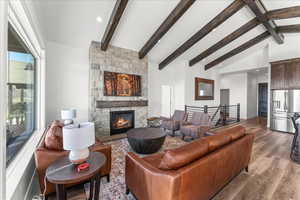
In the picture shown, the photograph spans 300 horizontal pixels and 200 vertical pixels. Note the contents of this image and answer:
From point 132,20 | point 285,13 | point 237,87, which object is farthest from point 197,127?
point 237,87

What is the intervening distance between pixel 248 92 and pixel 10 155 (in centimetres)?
1049

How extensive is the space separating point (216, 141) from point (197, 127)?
232 cm

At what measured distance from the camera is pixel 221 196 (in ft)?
6.38

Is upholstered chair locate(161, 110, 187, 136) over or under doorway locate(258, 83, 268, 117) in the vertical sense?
under

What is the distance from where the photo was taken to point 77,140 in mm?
1396

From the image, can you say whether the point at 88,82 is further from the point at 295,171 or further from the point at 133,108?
the point at 295,171

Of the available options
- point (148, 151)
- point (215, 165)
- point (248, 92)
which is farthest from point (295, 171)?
point (248, 92)

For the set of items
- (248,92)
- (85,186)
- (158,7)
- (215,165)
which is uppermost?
(158,7)

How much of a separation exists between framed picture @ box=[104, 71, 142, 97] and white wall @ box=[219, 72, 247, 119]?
680 centimetres

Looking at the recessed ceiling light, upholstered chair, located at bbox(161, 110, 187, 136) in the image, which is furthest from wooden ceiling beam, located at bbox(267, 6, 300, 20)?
the recessed ceiling light

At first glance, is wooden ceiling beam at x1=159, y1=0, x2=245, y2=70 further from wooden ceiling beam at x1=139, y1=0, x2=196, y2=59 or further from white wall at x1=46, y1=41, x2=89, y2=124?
white wall at x1=46, y1=41, x2=89, y2=124

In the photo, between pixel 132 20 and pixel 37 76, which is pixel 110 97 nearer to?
pixel 37 76

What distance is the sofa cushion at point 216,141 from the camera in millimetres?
1735

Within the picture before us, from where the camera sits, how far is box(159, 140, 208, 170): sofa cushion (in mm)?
1374
